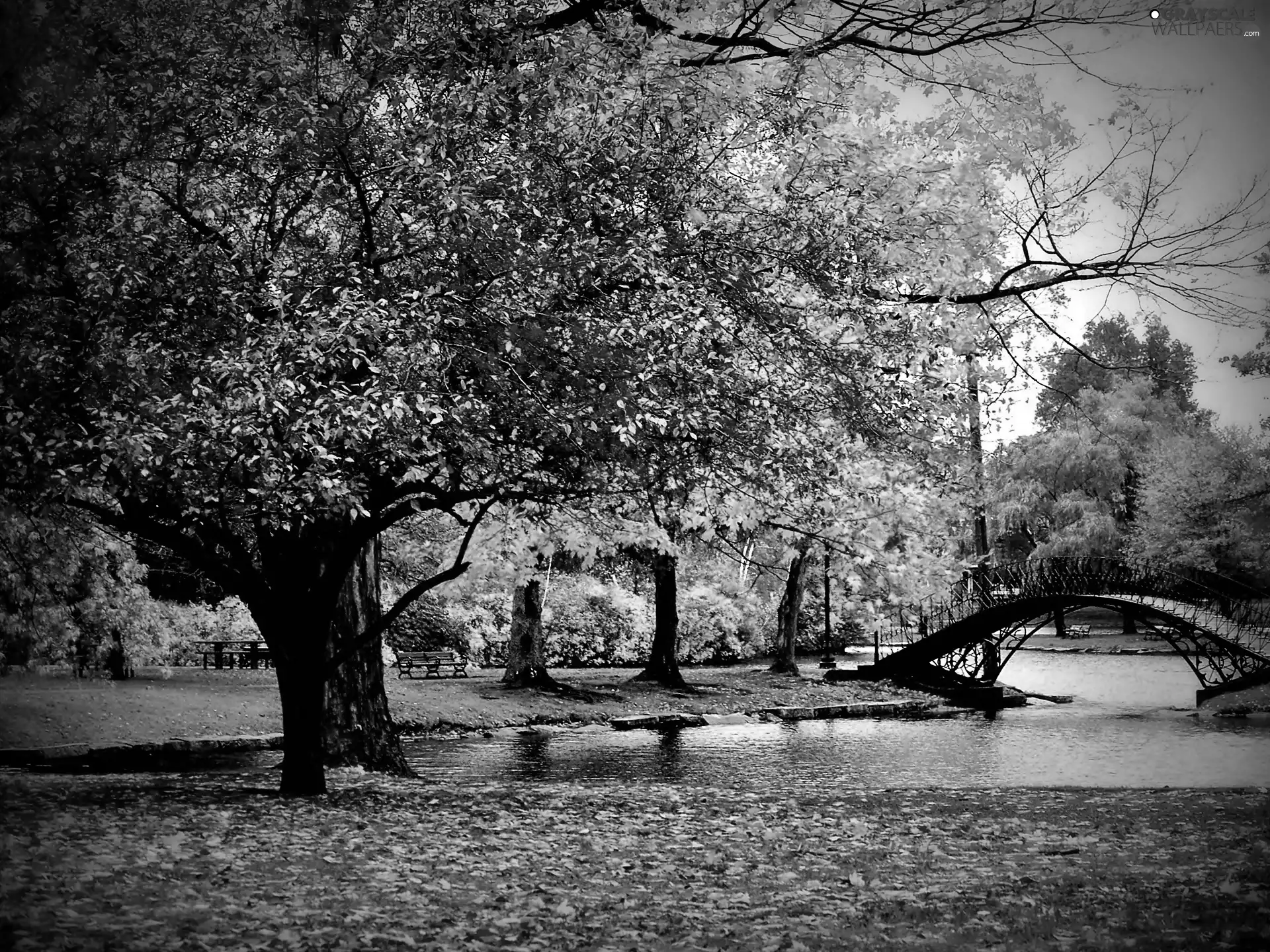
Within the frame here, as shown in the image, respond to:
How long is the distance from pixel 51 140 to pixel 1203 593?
3461 cm

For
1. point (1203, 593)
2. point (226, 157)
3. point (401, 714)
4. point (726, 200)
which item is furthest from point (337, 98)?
point (1203, 593)

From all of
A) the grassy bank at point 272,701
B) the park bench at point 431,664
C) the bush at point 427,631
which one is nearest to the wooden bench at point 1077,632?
the grassy bank at point 272,701

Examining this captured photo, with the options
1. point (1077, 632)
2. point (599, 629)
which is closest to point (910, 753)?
point (599, 629)

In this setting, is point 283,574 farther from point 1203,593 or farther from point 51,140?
point 1203,593

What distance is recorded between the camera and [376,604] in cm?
1419

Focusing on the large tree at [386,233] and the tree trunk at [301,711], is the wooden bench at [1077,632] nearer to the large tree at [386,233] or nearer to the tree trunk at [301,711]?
the large tree at [386,233]

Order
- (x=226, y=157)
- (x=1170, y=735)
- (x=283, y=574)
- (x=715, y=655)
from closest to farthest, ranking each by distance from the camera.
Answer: (x=226, y=157)
(x=283, y=574)
(x=1170, y=735)
(x=715, y=655)

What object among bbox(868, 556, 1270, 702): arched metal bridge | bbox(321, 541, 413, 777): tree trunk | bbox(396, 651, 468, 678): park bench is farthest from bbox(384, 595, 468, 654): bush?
bbox(321, 541, 413, 777): tree trunk

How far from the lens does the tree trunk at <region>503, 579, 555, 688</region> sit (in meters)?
26.9

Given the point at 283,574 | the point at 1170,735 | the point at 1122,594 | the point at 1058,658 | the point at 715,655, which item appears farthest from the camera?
the point at 1058,658

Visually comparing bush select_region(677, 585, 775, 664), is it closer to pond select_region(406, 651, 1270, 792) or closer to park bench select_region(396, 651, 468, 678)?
park bench select_region(396, 651, 468, 678)

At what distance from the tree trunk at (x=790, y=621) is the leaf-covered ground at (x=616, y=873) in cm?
2317

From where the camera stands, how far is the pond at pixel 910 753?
1717 cm

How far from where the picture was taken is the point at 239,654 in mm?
29297
